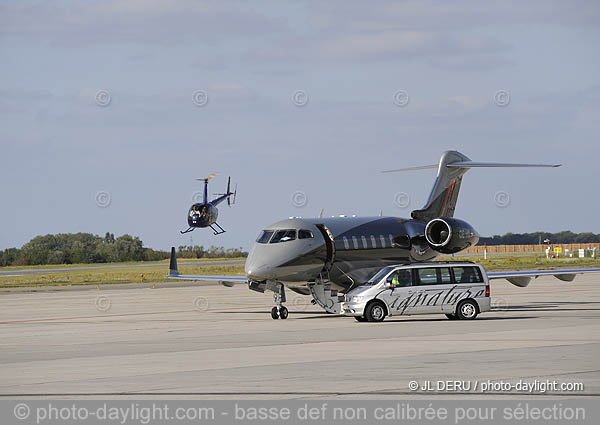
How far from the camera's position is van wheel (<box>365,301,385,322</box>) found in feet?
104

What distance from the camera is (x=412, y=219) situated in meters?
42.5

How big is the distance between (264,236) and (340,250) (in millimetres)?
2947

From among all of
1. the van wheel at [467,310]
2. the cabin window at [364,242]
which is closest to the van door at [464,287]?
the van wheel at [467,310]

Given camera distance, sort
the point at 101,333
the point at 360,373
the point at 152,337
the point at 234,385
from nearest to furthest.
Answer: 1. the point at 234,385
2. the point at 360,373
3. the point at 152,337
4. the point at 101,333

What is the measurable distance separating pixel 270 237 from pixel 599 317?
11477mm

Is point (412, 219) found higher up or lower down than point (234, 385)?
higher up

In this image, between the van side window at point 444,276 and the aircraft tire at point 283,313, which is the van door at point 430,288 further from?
the aircraft tire at point 283,313

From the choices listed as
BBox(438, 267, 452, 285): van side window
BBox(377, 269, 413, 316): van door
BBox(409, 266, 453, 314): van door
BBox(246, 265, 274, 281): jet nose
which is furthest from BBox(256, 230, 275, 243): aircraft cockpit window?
BBox(438, 267, 452, 285): van side window

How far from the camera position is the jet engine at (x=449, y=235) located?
Result: 39.5m

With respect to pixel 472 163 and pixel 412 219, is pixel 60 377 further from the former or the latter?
pixel 472 163

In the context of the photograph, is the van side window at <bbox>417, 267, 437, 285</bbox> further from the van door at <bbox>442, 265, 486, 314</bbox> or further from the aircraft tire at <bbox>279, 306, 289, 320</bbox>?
the aircraft tire at <bbox>279, 306, 289, 320</bbox>

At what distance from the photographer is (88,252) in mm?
142000
